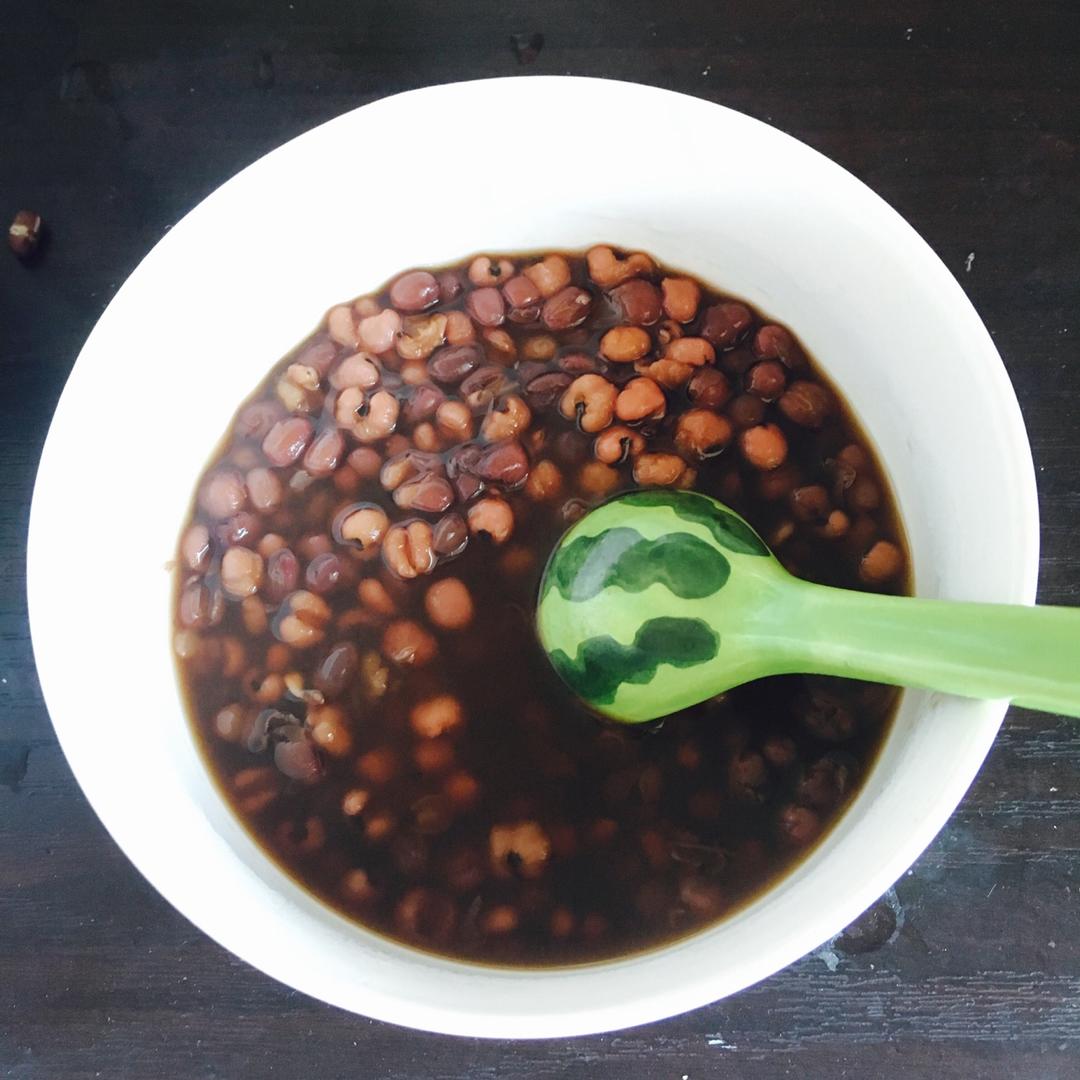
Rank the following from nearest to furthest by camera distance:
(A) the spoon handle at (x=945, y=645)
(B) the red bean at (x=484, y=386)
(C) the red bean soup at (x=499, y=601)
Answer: (A) the spoon handle at (x=945, y=645) < (C) the red bean soup at (x=499, y=601) < (B) the red bean at (x=484, y=386)

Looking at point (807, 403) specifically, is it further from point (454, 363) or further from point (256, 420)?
point (256, 420)

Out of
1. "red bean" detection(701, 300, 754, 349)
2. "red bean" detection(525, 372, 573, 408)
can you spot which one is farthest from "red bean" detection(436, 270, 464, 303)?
"red bean" detection(701, 300, 754, 349)

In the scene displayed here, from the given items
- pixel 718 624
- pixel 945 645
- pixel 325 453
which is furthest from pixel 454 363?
pixel 945 645

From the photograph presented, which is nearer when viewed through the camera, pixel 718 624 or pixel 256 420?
pixel 718 624

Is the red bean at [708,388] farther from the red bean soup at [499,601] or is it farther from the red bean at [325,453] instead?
the red bean at [325,453]

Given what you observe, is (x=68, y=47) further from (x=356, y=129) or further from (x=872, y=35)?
(x=872, y=35)

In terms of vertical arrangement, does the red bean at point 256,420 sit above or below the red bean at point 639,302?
below

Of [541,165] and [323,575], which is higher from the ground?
[541,165]

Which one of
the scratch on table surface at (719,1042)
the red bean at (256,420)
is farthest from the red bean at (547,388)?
the scratch on table surface at (719,1042)
